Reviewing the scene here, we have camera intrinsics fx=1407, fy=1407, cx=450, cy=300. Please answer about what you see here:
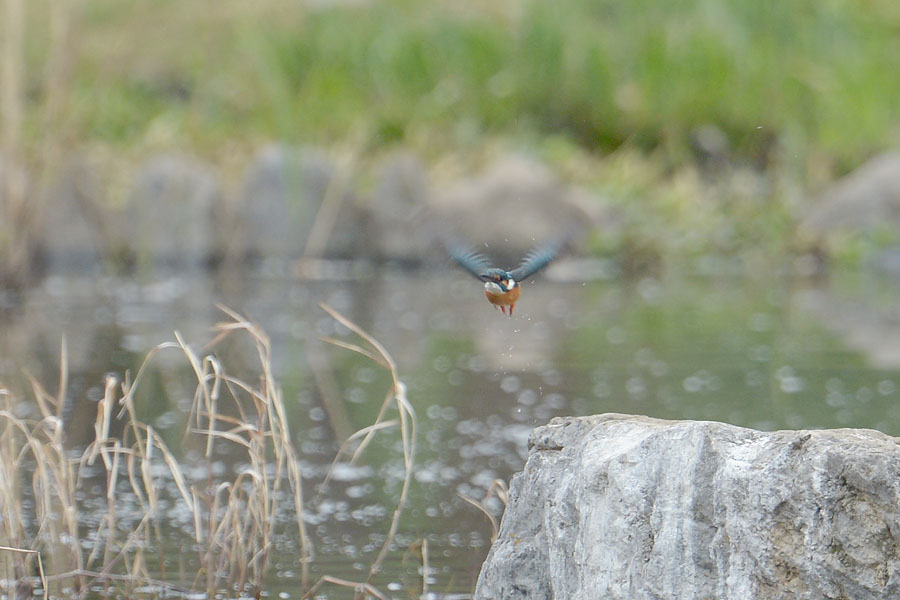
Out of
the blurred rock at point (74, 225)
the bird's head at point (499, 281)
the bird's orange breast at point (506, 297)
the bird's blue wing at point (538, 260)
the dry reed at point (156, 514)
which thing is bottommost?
the dry reed at point (156, 514)

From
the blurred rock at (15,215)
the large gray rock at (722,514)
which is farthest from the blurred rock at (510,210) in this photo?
the large gray rock at (722,514)

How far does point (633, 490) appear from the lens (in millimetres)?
3146

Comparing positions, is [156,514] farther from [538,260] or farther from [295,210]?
[295,210]

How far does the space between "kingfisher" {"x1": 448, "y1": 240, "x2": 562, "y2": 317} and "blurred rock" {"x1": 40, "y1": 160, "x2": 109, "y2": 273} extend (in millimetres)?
11102

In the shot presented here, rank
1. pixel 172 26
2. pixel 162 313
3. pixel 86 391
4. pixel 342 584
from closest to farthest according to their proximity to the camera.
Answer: pixel 342 584 → pixel 86 391 → pixel 162 313 → pixel 172 26

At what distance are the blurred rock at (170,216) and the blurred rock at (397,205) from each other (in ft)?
5.65

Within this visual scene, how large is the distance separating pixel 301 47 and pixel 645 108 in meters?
4.88

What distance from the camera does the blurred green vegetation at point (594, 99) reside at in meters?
16.6

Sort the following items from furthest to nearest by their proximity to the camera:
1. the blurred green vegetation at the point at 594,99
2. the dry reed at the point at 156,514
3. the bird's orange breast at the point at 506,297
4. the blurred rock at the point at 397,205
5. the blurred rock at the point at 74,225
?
1. the blurred green vegetation at the point at 594,99
2. the blurred rock at the point at 397,205
3. the blurred rock at the point at 74,225
4. the dry reed at the point at 156,514
5. the bird's orange breast at the point at 506,297

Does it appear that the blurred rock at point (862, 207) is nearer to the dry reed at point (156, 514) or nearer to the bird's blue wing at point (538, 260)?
the dry reed at point (156, 514)

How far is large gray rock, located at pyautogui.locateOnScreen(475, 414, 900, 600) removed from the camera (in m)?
2.95

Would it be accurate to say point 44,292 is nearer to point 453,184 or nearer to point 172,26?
point 453,184

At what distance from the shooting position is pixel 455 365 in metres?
9.02

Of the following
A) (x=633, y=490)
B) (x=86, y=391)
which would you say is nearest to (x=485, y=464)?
(x=86, y=391)
